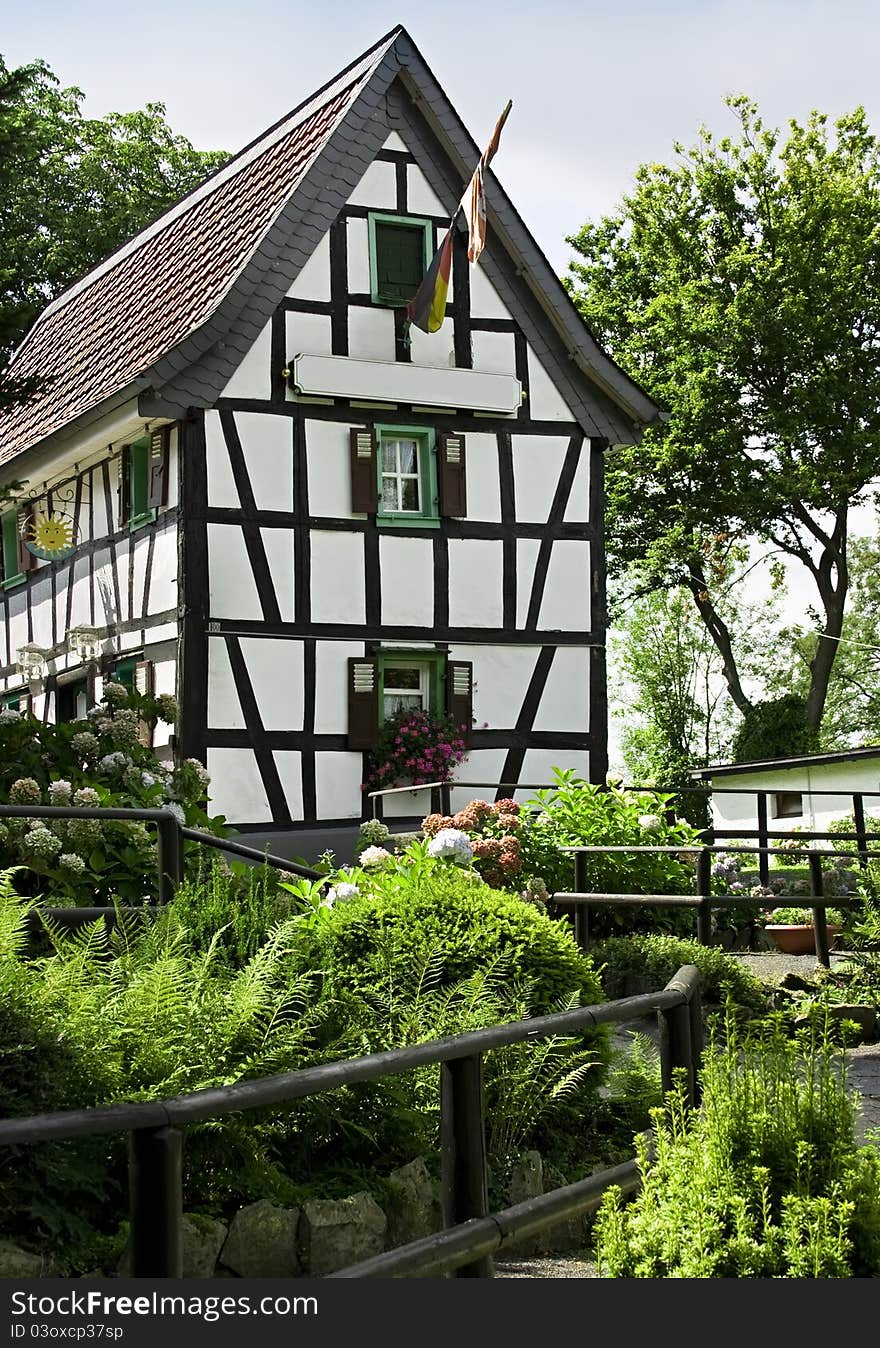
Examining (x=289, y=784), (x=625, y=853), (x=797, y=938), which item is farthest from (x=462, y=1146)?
(x=289, y=784)

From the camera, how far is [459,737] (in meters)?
19.4

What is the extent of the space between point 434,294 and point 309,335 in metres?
1.59

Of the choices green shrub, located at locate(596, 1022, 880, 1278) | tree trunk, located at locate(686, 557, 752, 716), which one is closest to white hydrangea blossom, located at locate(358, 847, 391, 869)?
green shrub, located at locate(596, 1022, 880, 1278)

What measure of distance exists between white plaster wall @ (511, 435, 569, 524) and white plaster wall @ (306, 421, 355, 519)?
225cm

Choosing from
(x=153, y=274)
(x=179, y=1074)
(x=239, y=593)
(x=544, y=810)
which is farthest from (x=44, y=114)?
(x=179, y=1074)

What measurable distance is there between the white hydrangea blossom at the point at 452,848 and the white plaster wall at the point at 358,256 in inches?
453

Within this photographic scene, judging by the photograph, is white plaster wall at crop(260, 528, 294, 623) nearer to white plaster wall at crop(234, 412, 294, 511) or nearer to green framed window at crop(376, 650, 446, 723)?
white plaster wall at crop(234, 412, 294, 511)

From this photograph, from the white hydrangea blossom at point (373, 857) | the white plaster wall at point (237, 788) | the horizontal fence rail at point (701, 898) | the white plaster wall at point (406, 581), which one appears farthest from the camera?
the white plaster wall at point (406, 581)

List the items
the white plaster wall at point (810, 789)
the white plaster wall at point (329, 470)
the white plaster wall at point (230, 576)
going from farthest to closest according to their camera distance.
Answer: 1. the white plaster wall at point (810, 789)
2. the white plaster wall at point (329, 470)
3. the white plaster wall at point (230, 576)

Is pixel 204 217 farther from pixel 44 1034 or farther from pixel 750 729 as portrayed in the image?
pixel 44 1034

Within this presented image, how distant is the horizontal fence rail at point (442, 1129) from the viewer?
2.74 metres

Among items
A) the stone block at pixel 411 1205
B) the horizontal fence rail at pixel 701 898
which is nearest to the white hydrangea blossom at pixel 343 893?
the stone block at pixel 411 1205

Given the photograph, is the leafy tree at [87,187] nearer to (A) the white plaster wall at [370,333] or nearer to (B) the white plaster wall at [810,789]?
(A) the white plaster wall at [370,333]

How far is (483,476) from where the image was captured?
65.9 feet
